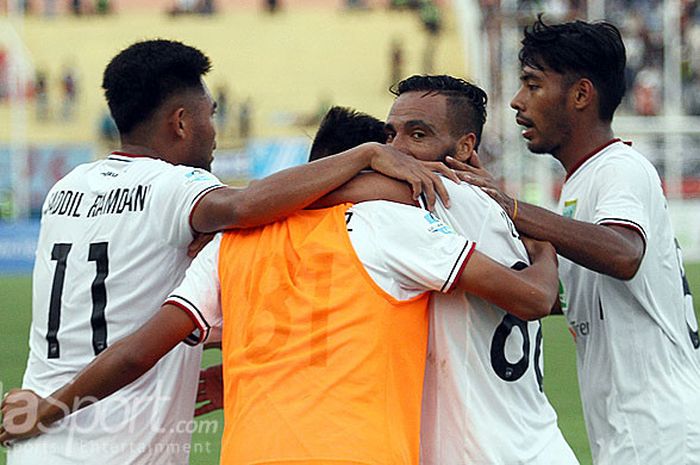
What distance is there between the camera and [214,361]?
10.9 m

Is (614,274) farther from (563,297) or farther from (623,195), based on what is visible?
(563,297)

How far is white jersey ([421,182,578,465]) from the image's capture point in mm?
3119

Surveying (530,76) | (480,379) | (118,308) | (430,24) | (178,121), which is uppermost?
(430,24)

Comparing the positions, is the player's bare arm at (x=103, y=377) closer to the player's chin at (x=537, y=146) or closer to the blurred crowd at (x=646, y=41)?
the player's chin at (x=537, y=146)

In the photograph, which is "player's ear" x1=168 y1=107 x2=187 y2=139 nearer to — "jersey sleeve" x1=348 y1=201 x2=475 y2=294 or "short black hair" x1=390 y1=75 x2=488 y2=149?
"short black hair" x1=390 y1=75 x2=488 y2=149

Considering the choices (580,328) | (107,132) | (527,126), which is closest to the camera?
(580,328)

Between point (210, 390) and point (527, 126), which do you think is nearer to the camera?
point (210, 390)

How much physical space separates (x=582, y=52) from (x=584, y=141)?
32 centimetres

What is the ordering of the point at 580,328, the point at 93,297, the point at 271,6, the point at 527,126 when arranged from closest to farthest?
the point at 93,297
the point at 580,328
the point at 527,126
the point at 271,6

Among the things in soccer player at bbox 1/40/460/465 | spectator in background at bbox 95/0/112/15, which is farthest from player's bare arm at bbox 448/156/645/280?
spectator in background at bbox 95/0/112/15

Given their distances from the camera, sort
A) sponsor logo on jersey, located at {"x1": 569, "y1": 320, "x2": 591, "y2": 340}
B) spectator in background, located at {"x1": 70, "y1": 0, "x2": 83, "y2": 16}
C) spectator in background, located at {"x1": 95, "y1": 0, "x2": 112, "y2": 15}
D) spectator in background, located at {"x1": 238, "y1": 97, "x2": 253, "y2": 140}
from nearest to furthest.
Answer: sponsor logo on jersey, located at {"x1": 569, "y1": 320, "x2": 591, "y2": 340}
spectator in background, located at {"x1": 238, "y1": 97, "x2": 253, "y2": 140}
spectator in background, located at {"x1": 70, "y1": 0, "x2": 83, "y2": 16}
spectator in background, located at {"x1": 95, "y1": 0, "x2": 112, "y2": 15}

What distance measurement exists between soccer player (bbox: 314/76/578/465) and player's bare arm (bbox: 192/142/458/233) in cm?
4

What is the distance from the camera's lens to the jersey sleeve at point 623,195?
3871 mm

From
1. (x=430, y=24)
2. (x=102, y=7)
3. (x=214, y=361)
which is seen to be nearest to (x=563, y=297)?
(x=214, y=361)
